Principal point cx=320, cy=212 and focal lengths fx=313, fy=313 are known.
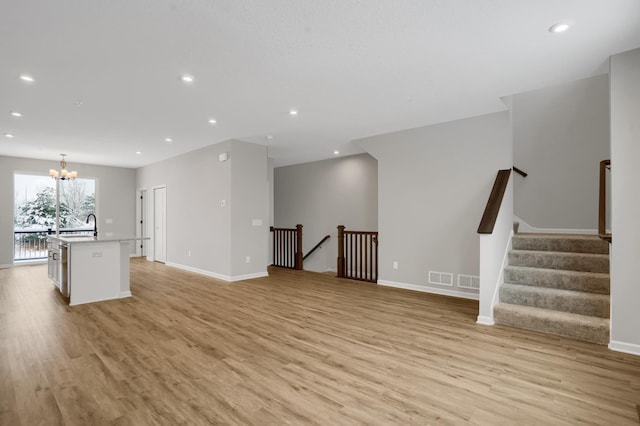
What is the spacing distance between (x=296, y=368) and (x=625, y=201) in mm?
3367

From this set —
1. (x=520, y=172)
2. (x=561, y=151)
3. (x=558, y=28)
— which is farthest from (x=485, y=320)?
(x=561, y=151)

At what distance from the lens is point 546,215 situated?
208 inches

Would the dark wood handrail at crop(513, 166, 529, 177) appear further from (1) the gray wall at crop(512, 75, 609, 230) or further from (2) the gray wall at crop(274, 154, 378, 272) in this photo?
(2) the gray wall at crop(274, 154, 378, 272)

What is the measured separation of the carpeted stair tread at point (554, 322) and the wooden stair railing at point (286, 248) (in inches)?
183

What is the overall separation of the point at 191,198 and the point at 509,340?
6475 mm

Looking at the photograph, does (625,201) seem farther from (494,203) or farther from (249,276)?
(249,276)

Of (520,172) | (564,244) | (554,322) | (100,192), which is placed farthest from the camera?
(100,192)

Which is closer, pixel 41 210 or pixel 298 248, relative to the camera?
pixel 298 248

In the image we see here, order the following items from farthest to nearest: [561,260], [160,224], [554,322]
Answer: [160,224] < [561,260] < [554,322]

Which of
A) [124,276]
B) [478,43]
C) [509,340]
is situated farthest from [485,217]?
[124,276]

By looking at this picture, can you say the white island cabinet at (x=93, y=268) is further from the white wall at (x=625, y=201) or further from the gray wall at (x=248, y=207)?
the white wall at (x=625, y=201)

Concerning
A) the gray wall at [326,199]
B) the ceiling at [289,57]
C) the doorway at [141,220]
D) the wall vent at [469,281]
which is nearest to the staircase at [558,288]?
the wall vent at [469,281]

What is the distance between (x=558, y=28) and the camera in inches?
97.7

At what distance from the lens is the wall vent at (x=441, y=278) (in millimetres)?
4918
